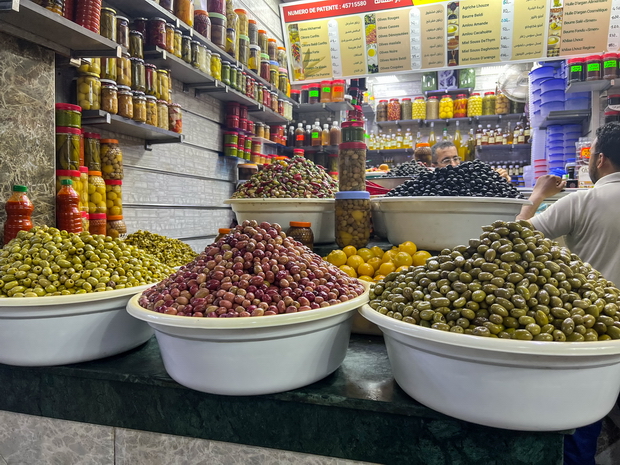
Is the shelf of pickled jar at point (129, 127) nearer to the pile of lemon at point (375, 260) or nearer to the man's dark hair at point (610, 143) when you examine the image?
the pile of lemon at point (375, 260)

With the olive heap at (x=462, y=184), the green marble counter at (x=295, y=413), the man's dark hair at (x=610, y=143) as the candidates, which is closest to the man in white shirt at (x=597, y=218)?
the man's dark hair at (x=610, y=143)

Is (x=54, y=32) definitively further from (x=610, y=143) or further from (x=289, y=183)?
(x=610, y=143)

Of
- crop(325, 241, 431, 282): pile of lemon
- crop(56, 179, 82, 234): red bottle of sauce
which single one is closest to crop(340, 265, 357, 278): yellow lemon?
crop(325, 241, 431, 282): pile of lemon

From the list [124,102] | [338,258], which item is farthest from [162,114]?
[338,258]

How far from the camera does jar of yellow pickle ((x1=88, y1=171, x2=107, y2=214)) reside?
7.30ft

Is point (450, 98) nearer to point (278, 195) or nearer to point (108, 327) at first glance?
point (278, 195)

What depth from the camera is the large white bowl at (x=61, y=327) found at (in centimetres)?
104

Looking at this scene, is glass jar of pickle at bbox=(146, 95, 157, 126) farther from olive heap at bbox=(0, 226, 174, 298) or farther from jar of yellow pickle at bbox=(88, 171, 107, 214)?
olive heap at bbox=(0, 226, 174, 298)

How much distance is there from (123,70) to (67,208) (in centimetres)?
90

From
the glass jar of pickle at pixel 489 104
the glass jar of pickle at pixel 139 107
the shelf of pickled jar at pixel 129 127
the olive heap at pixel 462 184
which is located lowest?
the olive heap at pixel 462 184

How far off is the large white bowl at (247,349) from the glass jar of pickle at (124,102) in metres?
1.77

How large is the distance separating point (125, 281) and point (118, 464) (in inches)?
18.4

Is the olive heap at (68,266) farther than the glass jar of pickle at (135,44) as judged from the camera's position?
No

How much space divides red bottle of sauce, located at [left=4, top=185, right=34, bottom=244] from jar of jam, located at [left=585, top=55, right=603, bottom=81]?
448 centimetres
